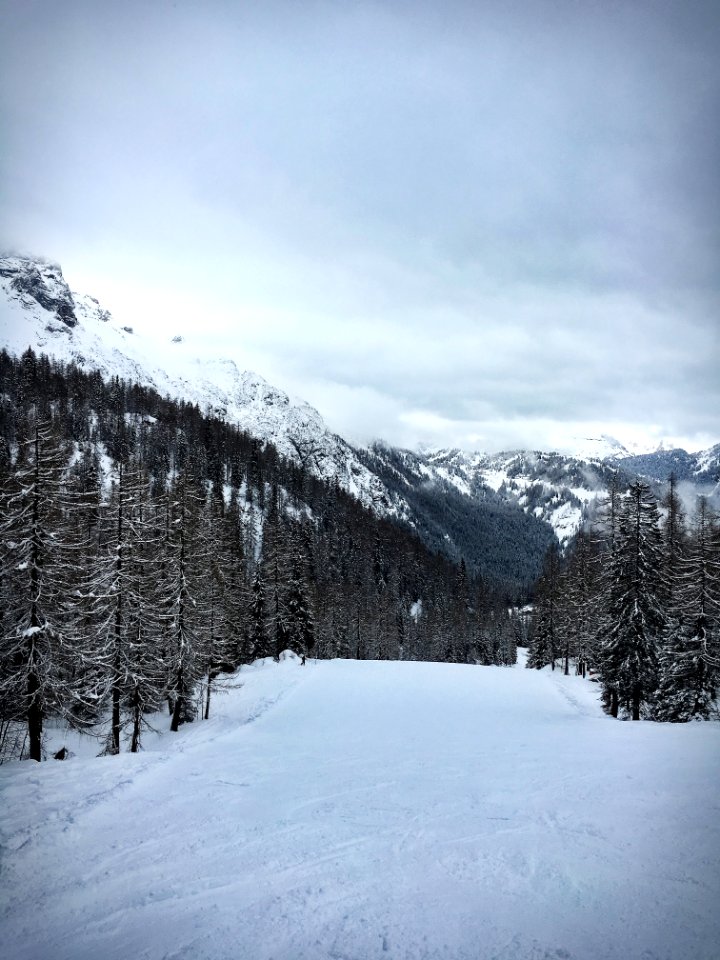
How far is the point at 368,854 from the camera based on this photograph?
9.41 meters

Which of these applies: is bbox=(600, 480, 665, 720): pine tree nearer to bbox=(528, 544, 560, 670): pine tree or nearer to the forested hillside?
the forested hillside

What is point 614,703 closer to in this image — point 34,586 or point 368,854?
point 368,854

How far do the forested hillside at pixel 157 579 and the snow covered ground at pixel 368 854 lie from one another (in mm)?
6041

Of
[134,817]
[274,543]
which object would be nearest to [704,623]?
[134,817]

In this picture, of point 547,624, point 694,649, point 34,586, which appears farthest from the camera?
point 547,624

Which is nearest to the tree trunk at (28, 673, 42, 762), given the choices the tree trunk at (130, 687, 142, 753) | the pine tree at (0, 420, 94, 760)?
the pine tree at (0, 420, 94, 760)

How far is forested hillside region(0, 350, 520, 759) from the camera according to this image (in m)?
17.4

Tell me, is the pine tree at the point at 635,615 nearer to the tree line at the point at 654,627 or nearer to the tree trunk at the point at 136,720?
the tree line at the point at 654,627

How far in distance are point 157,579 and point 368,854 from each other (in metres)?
18.6

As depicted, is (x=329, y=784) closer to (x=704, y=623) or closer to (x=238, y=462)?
(x=704, y=623)

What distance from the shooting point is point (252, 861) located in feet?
29.9

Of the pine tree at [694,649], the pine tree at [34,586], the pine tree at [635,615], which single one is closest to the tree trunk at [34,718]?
the pine tree at [34,586]

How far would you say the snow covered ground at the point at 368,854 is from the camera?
6910mm

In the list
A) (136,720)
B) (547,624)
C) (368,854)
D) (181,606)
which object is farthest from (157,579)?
(547,624)
